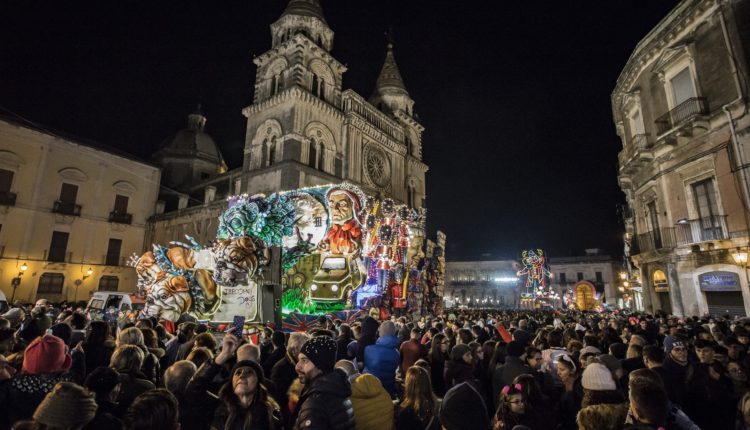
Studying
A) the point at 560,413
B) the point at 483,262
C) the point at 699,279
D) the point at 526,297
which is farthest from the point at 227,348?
the point at 483,262

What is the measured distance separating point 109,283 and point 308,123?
72.0 ft

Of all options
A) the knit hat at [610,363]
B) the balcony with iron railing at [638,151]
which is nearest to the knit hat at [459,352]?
the knit hat at [610,363]

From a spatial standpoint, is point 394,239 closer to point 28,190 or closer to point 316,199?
point 316,199

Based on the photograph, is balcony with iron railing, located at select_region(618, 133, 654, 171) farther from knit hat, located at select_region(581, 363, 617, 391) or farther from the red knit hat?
the red knit hat

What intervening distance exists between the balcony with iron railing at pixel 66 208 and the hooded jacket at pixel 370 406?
36.2 meters

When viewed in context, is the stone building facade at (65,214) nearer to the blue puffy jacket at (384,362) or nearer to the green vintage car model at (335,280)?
the green vintage car model at (335,280)

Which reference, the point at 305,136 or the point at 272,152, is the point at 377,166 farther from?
the point at 272,152

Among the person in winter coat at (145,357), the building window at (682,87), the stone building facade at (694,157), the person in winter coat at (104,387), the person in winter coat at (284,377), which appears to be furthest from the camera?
the building window at (682,87)

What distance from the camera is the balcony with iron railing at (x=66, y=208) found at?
2935 centimetres

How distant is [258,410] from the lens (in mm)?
3070

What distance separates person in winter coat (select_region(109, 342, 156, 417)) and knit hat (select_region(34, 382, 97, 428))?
1.30 meters

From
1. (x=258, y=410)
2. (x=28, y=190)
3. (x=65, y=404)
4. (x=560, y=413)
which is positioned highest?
(x=28, y=190)

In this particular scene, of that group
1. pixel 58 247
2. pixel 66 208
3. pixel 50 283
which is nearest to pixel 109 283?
pixel 50 283

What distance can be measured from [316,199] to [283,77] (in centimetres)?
1718
